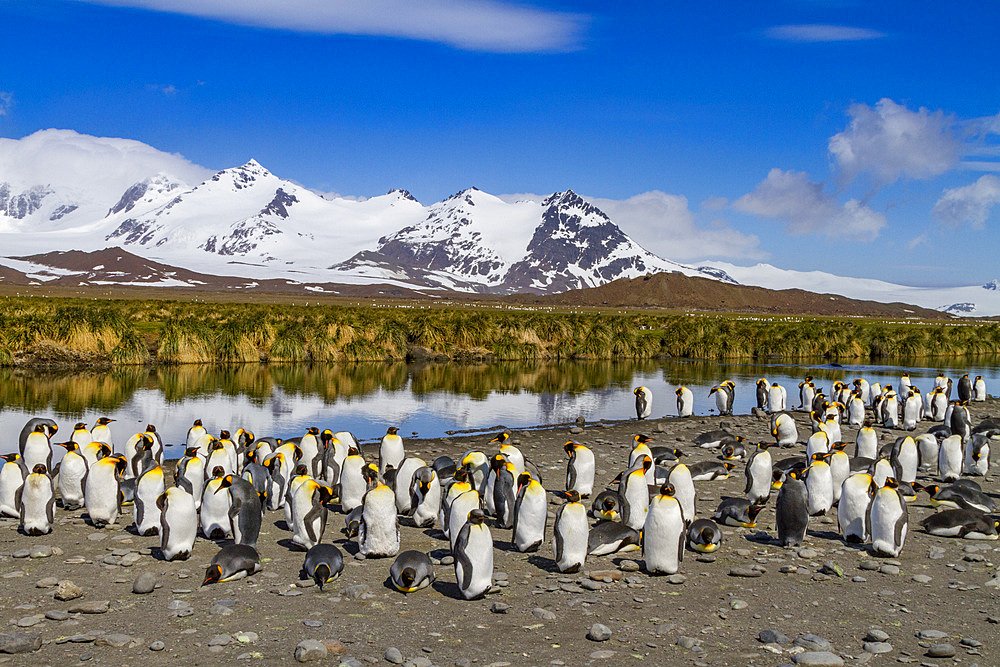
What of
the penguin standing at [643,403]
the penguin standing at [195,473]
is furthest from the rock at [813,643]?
the penguin standing at [643,403]

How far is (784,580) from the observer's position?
725 cm

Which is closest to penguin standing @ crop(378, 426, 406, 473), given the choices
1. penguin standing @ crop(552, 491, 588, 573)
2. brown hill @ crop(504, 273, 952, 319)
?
penguin standing @ crop(552, 491, 588, 573)

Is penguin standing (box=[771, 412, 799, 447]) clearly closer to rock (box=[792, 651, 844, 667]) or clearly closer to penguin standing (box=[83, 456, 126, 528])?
rock (box=[792, 651, 844, 667])

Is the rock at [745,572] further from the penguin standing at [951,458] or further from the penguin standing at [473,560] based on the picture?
the penguin standing at [951,458]

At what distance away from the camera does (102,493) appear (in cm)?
856

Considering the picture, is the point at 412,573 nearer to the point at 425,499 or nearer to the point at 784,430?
the point at 425,499

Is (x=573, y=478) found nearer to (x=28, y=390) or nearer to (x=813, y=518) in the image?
(x=813, y=518)

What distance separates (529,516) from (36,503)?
16.4 feet

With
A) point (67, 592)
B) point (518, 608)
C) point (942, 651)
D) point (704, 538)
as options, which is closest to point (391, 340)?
point (704, 538)

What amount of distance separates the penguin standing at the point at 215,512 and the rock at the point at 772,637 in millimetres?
5086

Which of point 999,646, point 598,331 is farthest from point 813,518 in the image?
point 598,331

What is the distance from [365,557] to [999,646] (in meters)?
A: 5.30

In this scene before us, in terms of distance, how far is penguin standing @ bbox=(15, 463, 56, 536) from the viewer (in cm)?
812

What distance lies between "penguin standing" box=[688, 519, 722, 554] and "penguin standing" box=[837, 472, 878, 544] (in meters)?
1.49
